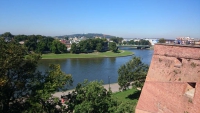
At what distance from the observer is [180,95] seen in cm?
1016

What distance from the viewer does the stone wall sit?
9766 millimetres

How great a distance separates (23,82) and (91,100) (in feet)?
15.2

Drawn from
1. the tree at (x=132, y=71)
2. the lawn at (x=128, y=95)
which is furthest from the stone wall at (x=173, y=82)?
the tree at (x=132, y=71)

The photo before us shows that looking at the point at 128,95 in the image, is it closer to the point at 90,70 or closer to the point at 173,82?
the point at 173,82

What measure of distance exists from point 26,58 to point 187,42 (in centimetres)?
1045

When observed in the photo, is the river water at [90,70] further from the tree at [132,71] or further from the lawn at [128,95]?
the lawn at [128,95]

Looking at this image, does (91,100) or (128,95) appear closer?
(91,100)

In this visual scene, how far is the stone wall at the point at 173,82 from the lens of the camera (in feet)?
32.0

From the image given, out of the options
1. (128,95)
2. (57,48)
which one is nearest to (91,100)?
(128,95)

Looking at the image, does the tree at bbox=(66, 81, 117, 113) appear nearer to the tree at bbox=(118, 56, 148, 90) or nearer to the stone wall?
the stone wall

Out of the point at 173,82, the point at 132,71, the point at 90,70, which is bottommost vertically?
the point at 90,70

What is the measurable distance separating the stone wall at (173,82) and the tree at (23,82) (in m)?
5.77

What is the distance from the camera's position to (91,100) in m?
13.1

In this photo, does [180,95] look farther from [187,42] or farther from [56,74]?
[56,74]
